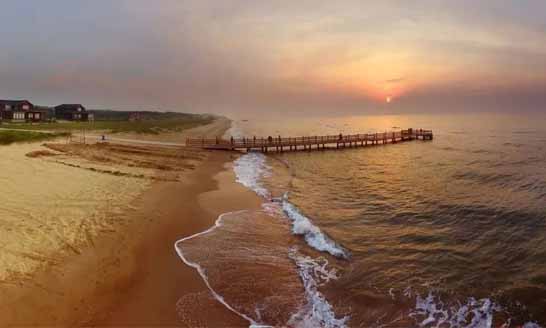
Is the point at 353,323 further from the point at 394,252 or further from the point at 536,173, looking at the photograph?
the point at 536,173

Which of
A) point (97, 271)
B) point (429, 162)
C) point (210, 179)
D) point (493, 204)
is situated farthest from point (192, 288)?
point (429, 162)

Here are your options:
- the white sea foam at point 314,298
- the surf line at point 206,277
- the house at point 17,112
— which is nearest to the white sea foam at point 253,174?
the surf line at point 206,277

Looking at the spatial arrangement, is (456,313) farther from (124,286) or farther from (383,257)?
(124,286)

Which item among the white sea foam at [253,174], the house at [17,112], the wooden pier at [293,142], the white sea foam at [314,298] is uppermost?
the house at [17,112]

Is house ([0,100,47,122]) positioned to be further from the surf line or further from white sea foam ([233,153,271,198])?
the surf line

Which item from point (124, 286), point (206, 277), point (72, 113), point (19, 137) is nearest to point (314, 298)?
point (206, 277)

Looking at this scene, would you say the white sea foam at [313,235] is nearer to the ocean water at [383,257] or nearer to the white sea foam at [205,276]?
the ocean water at [383,257]
